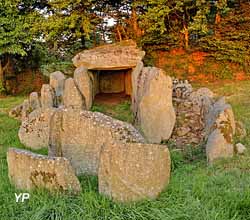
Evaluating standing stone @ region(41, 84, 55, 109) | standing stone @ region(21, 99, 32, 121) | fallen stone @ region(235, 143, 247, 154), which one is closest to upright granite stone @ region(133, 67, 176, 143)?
fallen stone @ region(235, 143, 247, 154)

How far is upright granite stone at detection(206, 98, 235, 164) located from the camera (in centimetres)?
Result: 564

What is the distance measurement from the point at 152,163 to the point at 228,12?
13349mm

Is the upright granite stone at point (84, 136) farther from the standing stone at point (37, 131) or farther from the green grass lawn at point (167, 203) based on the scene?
the standing stone at point (37, 131)

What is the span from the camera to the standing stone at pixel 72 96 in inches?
328

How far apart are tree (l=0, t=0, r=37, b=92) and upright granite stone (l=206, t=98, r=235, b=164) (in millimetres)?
9444

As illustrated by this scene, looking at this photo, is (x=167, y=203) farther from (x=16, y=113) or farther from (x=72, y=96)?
(x=16, y=113)

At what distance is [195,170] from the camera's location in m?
5.27

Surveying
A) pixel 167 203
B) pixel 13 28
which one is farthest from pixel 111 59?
pixel 13 28

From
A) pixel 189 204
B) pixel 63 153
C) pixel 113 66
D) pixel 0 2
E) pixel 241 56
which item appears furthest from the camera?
pixel 241 56

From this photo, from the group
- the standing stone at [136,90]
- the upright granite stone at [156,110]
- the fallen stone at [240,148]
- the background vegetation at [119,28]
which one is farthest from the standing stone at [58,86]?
the background vegetation at [119,28]

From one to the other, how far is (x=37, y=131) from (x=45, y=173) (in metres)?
3.04

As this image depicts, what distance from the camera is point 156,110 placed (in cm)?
722

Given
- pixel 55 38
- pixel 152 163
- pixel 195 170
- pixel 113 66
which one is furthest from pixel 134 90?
pixel 55 38

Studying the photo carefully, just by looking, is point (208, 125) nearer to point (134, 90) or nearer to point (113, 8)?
point (134, 90)
